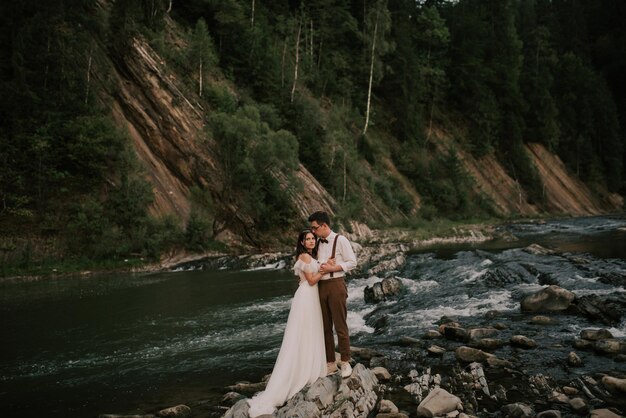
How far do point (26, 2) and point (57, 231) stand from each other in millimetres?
15798

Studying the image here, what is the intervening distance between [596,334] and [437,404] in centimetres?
518

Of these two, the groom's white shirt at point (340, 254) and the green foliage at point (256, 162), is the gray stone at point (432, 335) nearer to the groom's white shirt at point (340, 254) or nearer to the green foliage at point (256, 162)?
the groom's white shirt at point (340, 254)

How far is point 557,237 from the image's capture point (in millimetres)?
32625

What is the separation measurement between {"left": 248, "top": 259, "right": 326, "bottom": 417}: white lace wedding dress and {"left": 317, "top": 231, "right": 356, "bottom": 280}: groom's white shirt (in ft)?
0.88

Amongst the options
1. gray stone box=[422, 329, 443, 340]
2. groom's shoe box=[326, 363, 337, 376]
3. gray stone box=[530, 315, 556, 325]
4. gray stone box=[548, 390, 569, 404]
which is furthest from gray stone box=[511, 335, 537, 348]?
groom's shoe box=[326, 363, 337, 376]

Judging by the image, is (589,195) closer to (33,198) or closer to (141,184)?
(141,184)

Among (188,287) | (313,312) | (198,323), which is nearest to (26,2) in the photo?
(188,287)

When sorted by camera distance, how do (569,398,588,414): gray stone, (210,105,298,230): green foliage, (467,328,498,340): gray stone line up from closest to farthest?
(569,398,588,414): gray stone, (467,328,498,340): gray stone, (210,105,298,230): green foliage

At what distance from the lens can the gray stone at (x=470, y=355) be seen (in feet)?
29.8

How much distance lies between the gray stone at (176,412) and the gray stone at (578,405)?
18.6 feet

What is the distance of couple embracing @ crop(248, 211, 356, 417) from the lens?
6789 mm

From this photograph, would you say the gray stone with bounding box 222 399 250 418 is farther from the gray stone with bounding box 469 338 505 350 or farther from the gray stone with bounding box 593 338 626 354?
the gray stone with bounding box 593 338 626 354

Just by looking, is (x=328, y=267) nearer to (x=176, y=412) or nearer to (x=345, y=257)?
(x=345, y=257)

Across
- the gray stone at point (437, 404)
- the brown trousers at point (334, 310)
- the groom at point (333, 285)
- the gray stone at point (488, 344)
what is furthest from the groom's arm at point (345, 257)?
the gray stone at point (488, 344)
